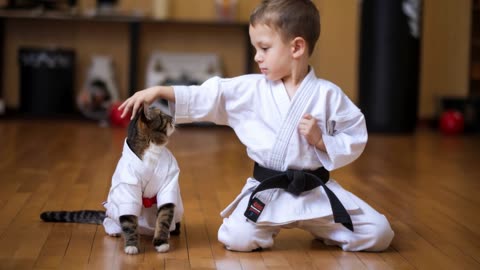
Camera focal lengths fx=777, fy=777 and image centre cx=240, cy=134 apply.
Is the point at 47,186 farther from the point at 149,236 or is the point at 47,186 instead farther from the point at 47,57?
the point at 47,57

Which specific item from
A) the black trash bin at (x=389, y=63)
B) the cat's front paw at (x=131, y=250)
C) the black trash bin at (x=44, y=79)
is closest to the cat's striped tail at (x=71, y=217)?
the cat's front paw at (x=131, y=250)

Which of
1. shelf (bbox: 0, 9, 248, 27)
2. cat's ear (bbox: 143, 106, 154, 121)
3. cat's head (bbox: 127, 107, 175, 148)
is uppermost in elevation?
shelf (bbox: 0, 9, 248, 27)

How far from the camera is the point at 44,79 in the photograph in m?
6.07

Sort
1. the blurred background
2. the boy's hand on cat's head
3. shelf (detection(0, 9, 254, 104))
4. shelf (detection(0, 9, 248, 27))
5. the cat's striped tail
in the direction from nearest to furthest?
the boy's hand on cat's head
the cat's striped tail
shelf (detection(0, 9, 248, 27))
the blurred background
shelf (detection(0, 9, 254, 104))

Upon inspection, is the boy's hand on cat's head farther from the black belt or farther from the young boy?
the black belt

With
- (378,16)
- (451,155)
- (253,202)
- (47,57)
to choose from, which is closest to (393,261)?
(253,202)

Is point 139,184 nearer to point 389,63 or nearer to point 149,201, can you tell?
point 149,201

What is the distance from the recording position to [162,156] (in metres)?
2.24

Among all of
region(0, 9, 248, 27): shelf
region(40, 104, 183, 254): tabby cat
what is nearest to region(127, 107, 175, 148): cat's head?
region(40, 104, 183, 254): tabby cat

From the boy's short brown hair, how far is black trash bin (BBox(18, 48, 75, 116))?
160 inches

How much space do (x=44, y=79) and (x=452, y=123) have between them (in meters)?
3.16

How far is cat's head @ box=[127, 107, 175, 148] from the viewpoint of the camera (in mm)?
2221

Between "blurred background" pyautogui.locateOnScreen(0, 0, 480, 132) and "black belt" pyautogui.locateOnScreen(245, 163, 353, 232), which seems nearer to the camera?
"black belt" pyautogui.locateOnScreen(245, 163, 353, 232)

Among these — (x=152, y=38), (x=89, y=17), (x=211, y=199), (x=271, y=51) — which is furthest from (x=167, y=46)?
(x=271, y=51)
